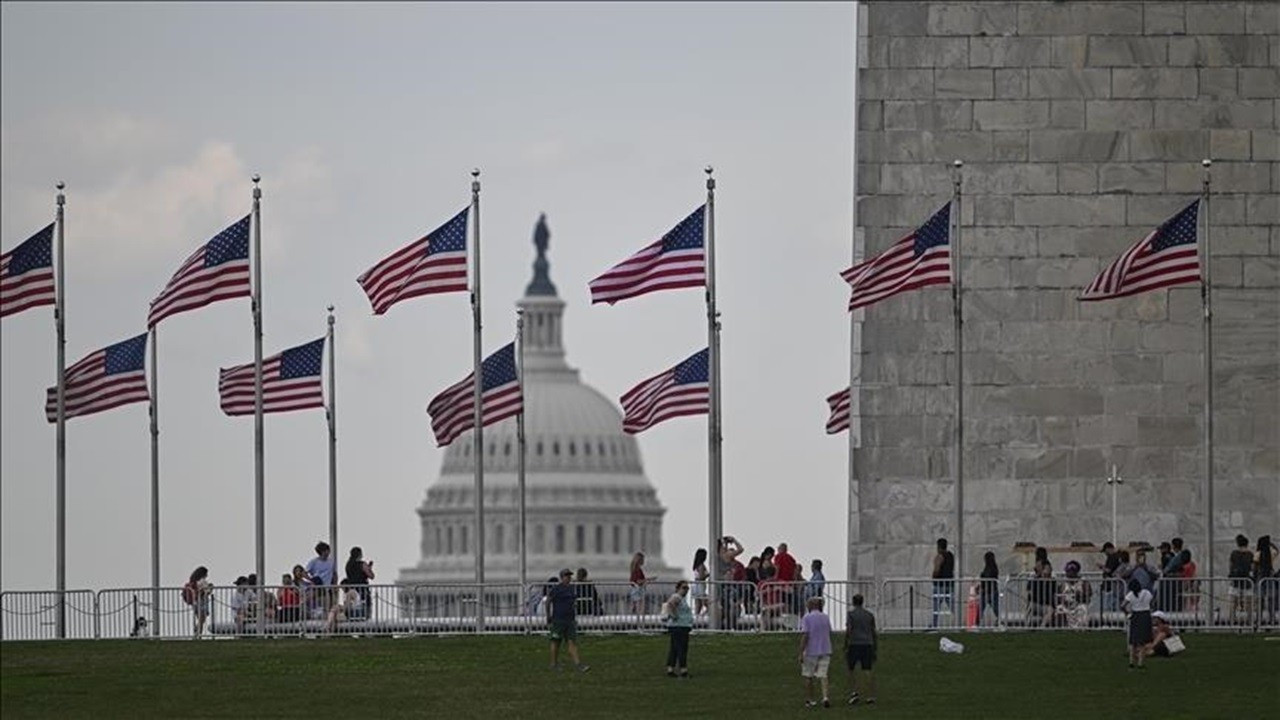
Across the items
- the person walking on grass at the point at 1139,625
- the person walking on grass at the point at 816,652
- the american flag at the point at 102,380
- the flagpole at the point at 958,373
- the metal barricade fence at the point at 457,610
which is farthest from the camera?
the american flag at the point at 102,380

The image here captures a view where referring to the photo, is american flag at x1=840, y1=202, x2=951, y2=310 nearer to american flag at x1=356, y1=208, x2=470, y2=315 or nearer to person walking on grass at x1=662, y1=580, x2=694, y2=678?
american flag at x1=356, y1=208, x2=470, y2=315

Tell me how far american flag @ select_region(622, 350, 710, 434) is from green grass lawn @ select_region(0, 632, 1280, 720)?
294 inches

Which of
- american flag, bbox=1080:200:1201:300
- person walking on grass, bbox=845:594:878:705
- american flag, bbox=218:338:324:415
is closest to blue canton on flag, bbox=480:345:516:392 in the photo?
american flag, bbox=218:338:324:415

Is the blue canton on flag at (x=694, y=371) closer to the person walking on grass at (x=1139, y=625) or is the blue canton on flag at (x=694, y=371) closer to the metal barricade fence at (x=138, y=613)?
the metal barricade fence at (x=138, y=613)

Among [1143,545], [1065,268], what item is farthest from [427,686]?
[1065,268]

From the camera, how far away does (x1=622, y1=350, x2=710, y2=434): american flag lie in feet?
255

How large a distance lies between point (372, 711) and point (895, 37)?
2558cm

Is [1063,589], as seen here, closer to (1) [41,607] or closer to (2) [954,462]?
(2) [954,462]

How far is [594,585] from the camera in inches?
2911

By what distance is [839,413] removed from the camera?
85625 millimetres

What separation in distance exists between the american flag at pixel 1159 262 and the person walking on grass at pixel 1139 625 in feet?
32.7

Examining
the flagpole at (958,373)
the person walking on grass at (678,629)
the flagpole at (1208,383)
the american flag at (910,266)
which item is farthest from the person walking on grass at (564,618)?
the flagpole at (1208,383)

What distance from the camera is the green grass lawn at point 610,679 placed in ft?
197

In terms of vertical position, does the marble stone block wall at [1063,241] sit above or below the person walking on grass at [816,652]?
above
